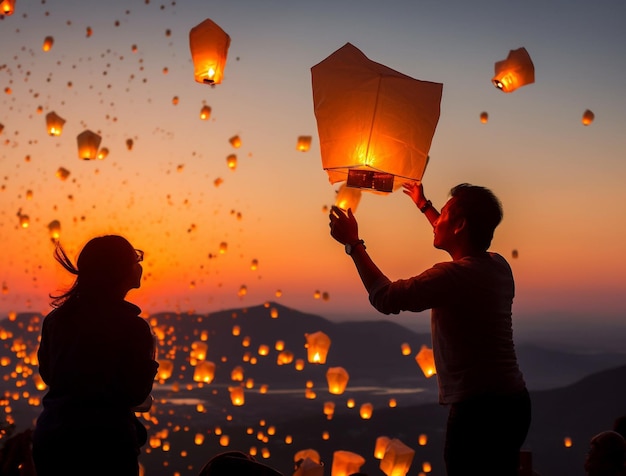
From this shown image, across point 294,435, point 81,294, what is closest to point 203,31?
point 81,294

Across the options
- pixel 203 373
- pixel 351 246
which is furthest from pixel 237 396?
pixel 351 246

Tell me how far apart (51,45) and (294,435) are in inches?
1273

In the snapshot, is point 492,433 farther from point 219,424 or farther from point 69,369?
point 219,424

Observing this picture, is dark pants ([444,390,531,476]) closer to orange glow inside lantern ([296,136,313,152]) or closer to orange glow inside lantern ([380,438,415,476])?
orange glow inside lantern ([296,136,313,152])

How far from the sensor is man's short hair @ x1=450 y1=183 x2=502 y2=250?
2.50 meters

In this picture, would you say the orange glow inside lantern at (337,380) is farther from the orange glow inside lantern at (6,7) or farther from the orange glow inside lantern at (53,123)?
the orange glow inside lantern at (6,7)

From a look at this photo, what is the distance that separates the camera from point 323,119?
282cm

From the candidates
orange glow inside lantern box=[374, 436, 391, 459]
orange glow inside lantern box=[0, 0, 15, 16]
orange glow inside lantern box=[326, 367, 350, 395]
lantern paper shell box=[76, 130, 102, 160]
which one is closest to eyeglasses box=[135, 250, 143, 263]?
orange glow inside lantern box=[0, 0, 15, 16]

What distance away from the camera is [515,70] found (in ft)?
19.1

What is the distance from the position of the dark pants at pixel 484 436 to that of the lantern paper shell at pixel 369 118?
892mm

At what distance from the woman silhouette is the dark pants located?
993 millimetres

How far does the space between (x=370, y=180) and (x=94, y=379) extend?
1.22 meters

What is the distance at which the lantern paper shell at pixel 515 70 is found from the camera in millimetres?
5801

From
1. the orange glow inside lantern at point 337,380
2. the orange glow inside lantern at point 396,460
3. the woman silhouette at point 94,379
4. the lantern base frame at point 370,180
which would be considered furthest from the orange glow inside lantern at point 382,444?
the woman silhouette at point 94,379
